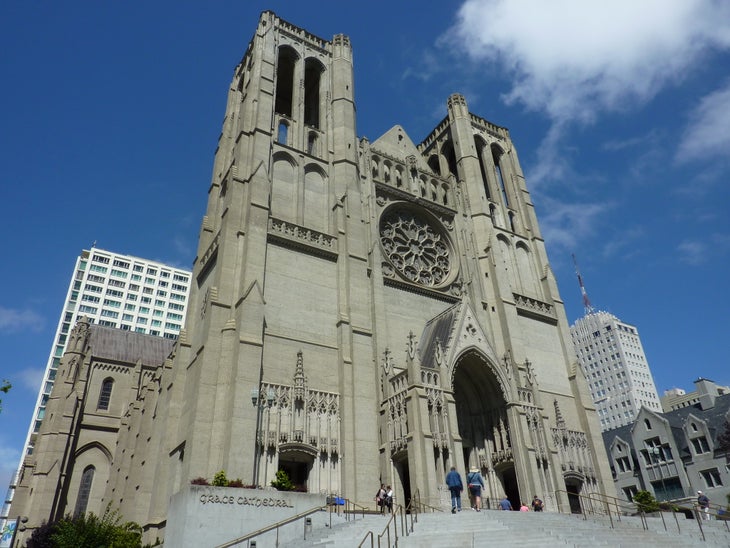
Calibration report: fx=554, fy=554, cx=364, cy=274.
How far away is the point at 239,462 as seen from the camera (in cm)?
2159

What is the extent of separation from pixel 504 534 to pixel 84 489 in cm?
4368

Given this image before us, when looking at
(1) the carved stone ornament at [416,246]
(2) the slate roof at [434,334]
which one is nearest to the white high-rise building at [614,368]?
(1) the carved stone ornament at [416,246]

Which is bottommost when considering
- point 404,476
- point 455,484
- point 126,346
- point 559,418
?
point 455,484

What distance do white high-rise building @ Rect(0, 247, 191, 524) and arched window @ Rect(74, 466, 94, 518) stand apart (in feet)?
150

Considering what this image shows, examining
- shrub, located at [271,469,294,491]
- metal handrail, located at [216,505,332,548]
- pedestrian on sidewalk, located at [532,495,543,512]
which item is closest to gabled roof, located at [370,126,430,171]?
pedestrian on sidewalk, located at [532,495,543,512]

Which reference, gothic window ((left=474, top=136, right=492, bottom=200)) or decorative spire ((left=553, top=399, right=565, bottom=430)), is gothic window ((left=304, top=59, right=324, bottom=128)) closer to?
gothic window ((left=474, top=136, right=492, bottom=200))

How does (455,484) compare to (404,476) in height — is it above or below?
below

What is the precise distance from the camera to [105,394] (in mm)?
52750

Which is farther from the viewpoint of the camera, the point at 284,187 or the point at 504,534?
the point at 284,187

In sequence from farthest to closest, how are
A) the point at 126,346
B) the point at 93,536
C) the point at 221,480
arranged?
the point at 126,346 < the point at 93,536 < the point at 221,480

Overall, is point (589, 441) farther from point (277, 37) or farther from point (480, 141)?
point (277, 37)

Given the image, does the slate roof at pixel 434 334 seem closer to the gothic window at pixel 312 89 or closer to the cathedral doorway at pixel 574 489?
the cathedral doorway at pixel 574 489

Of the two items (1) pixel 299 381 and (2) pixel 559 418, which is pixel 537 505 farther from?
(1) pixel 299 381

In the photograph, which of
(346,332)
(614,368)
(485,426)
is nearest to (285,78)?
(346,332)
